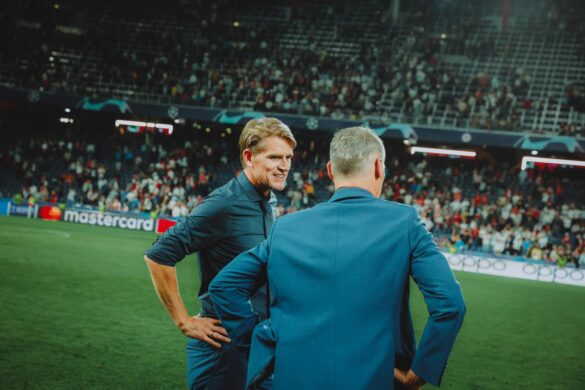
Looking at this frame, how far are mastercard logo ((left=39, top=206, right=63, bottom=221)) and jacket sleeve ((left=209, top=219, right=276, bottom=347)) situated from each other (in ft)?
86.1

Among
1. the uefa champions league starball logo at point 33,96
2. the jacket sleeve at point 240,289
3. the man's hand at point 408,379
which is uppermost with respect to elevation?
the uefa champions league starball logo at point 33,96

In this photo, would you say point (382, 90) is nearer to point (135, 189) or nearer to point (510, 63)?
point (510, 63)

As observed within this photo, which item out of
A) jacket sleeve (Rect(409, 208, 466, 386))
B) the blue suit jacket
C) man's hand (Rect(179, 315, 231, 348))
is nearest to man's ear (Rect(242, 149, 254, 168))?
man's hand (Rect(179, 315, 231, 348))

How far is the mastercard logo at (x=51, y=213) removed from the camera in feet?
86.2

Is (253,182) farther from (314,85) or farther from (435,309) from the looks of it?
(314,85)

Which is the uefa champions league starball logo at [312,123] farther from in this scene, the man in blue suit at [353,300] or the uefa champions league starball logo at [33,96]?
the man in blue suit at [353,300]

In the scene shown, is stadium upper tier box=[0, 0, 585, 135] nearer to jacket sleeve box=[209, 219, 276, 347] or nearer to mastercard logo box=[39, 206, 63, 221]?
mastercard logo box=[39, 206, 63, 221]

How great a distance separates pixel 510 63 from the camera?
30.8 m

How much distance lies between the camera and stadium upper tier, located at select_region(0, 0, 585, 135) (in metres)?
28.6

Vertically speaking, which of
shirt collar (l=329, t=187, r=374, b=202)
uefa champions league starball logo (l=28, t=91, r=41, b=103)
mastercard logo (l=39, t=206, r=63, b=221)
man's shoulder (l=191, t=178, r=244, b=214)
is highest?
uefa champions league starball logo (l=28, t=91, r=41, b=103)

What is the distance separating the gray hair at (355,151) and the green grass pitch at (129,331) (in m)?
4.22

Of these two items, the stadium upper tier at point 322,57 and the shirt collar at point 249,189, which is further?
the stadium upper tier at point 322,57

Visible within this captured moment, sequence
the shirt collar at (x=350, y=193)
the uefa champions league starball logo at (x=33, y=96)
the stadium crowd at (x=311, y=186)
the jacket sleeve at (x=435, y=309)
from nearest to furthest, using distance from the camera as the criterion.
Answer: the jacket sleeve at (x=435, y=309)
the shirt collar at (x=350, y=193)
the stadium crowd at (x=311, y=186)
the uefa champions league starball logo at (x=33, y=96)

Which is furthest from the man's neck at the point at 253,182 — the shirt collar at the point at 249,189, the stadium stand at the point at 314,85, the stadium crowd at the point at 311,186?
the stadium crowd at the point at 311,186
